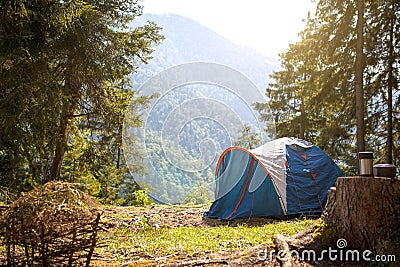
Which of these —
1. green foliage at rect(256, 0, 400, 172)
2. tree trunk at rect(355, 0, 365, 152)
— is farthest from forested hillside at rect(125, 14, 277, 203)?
green foliage at rect(256, 0, 400, 172)

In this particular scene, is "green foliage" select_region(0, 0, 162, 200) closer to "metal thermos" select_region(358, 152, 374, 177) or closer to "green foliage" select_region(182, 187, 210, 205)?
"green foliage" select_region(182, 187, 210, 205)

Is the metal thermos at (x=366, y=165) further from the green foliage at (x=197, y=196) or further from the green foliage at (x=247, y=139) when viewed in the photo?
the green foliage at (x=197, y=196)

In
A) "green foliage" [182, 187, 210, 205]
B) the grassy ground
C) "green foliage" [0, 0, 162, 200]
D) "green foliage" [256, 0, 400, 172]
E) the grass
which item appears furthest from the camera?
"green foliage" [256, 0, 400, 172]

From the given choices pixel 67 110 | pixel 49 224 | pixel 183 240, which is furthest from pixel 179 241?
pixel 67 110

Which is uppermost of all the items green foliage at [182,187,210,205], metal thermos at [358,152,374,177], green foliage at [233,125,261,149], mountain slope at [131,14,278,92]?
mountain slope at [131,14,278,92]

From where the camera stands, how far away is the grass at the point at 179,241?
12.3ft

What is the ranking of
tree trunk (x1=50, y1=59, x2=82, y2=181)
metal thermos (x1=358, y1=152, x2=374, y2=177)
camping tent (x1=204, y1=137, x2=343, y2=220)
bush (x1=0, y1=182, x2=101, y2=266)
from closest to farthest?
bush (x1=0, y1=182, x2=101, y2=266), metal thermos (x1=358, y1=152, x2=374, y2=177), tree trunk (x1=50, y1=59, x2=82, y2=181), camping tent (x1=204, y1=137, x2=343, y2=220)

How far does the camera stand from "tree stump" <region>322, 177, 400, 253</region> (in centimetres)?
301

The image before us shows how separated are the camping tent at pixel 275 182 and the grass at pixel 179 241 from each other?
119 cm

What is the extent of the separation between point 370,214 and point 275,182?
11.6 ft

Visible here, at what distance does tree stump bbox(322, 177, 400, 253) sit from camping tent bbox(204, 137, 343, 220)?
335 cm

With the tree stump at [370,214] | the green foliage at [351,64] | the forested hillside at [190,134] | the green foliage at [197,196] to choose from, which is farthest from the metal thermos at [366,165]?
the green foliage at [351,64]

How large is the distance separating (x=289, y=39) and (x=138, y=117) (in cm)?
1118

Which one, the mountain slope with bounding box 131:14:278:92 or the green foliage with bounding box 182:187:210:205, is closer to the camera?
the green foliage with bounding box 182:187:210:205
